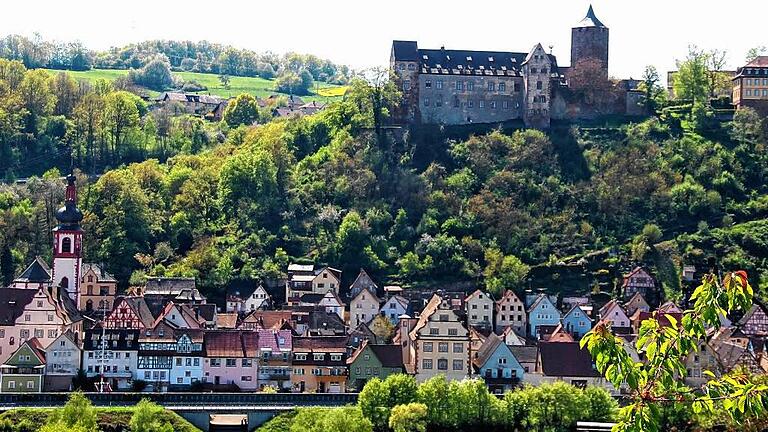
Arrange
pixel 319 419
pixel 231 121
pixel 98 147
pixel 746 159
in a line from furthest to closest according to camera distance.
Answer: pixel 231 121, pixel 98 147, pixel 746 159, pixel 319 419

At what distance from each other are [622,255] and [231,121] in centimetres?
4816

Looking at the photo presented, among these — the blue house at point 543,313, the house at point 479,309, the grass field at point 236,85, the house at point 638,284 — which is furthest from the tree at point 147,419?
the grass field at point 236,85

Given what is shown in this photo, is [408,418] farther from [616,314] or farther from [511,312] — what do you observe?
[616,314]

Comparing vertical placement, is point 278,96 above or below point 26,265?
above

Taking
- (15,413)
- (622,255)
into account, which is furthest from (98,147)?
(15,413)

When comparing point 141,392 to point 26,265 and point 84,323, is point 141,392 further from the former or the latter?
point 26,265

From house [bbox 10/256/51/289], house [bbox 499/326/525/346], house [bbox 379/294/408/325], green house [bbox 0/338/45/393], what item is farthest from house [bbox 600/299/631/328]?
house [bbox 10/256/51/289]

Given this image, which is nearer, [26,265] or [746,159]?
[26,265]

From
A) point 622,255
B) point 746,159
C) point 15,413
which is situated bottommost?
point 15,413

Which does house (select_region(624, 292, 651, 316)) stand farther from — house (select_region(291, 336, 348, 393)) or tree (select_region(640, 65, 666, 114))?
tree (select_region(640, 65, 666, 114))

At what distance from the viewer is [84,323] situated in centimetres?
6969

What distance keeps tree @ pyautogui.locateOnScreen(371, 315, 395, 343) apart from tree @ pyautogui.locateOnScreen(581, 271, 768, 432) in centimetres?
5928

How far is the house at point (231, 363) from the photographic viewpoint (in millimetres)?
63406

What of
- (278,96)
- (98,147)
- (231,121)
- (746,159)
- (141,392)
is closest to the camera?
(141,392)
